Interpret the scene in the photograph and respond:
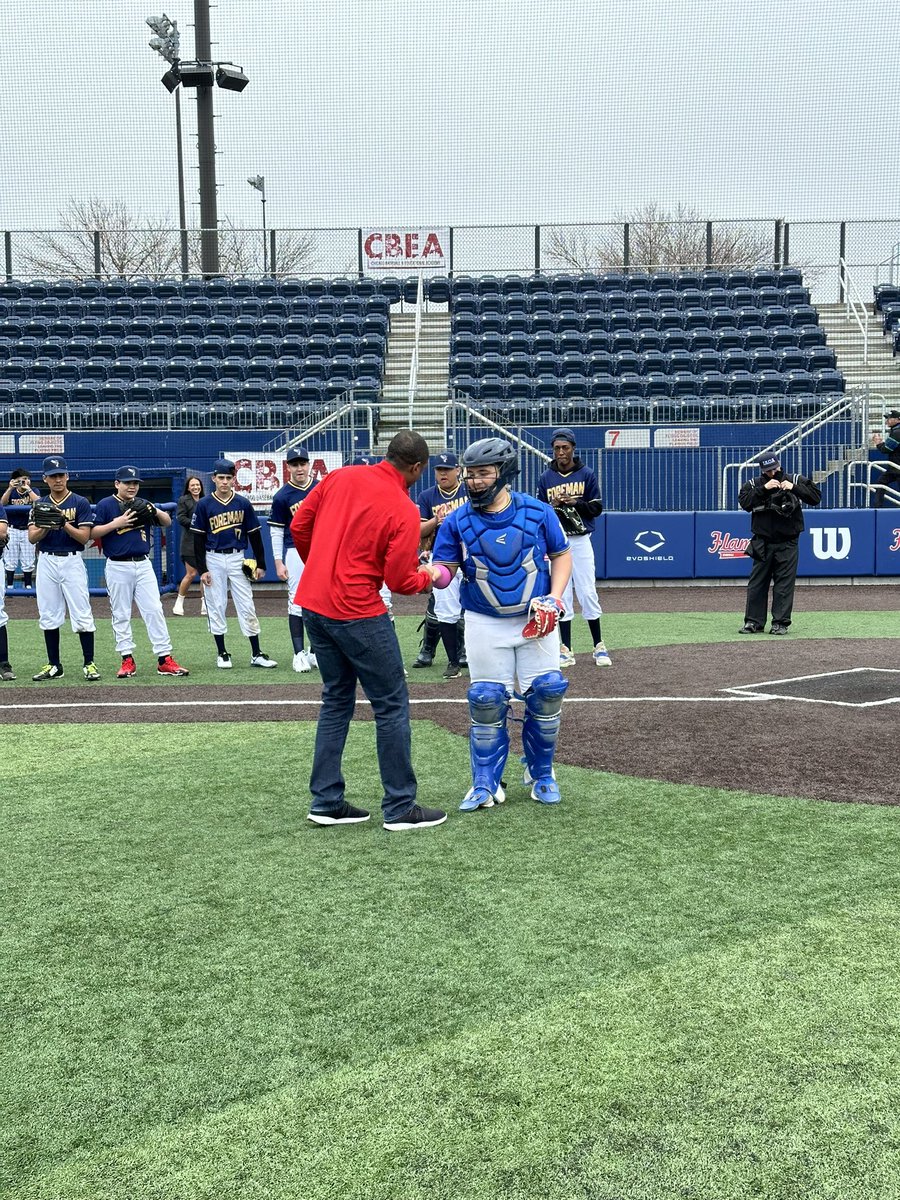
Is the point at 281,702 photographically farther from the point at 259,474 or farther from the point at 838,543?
the point at 838,543

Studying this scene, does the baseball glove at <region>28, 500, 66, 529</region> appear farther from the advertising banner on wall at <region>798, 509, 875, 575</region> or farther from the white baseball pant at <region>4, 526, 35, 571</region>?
the advertising banner on wall at <region>798, 509, 875, 575</region>

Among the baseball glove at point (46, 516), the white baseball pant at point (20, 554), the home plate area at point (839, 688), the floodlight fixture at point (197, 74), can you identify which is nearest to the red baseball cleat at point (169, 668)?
the baseball glove at point (46, 516)

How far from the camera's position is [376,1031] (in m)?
3.86

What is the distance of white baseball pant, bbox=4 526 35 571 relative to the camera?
66.8 feet

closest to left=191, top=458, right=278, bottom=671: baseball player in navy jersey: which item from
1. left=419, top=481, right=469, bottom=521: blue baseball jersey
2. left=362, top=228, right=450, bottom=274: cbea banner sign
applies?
left=419, top=481, right=469, bottom=521: blue baseball jersey

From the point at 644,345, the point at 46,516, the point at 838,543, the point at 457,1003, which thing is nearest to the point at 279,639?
the point at 46,516

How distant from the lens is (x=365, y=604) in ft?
20.4

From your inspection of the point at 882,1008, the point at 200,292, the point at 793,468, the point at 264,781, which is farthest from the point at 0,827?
the point at 200,292

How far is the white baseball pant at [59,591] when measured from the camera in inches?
481

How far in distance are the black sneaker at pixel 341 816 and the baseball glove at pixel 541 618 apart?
1367 millimetres

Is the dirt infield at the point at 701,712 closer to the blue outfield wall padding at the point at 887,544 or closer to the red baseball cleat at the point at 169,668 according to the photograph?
the red baseball cleat at the point at 169,668

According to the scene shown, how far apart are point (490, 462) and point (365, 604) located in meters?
1.05

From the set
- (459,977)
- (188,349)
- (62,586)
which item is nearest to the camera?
(459,977)

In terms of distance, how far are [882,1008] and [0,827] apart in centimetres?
472
